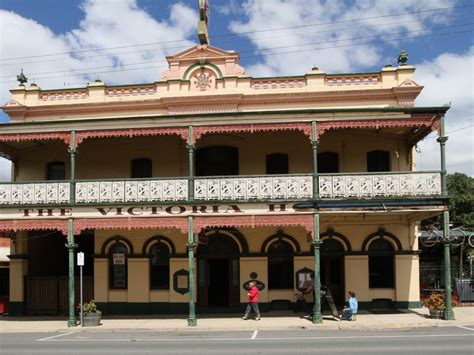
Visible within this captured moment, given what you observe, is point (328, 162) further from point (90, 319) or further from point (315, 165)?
point (90, 319)

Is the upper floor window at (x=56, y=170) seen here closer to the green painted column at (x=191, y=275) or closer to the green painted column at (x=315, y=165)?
the green painted column at (x=191, y=275)

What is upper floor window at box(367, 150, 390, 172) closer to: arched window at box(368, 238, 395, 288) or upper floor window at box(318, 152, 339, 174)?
upper floor window at box(318, 152, 339, 174)

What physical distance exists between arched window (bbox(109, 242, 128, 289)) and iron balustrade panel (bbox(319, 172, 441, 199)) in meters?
8.34

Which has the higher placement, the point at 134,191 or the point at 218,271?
the point at 134,191

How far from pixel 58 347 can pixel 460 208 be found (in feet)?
127

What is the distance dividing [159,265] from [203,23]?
35.0 feet

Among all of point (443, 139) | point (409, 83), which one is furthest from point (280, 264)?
point (409, 83)

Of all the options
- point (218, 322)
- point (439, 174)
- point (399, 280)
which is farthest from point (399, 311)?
point (218, 322)

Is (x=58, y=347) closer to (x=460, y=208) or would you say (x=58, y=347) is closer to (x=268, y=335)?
(x=268, y=335)

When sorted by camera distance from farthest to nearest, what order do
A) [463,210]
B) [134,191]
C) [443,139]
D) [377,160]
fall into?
[463,210] → [377,160] → [134,191] → [443,139]

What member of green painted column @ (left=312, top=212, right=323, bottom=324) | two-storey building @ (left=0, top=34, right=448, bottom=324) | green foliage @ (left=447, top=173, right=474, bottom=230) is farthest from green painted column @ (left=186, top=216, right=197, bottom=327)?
green foliage @ (left=447, top=173, right=474, bottom=230)

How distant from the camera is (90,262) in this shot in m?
23.3

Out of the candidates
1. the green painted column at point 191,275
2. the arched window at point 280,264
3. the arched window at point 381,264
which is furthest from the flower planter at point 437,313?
the green painted column at point 191,275

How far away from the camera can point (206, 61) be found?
2361cm
